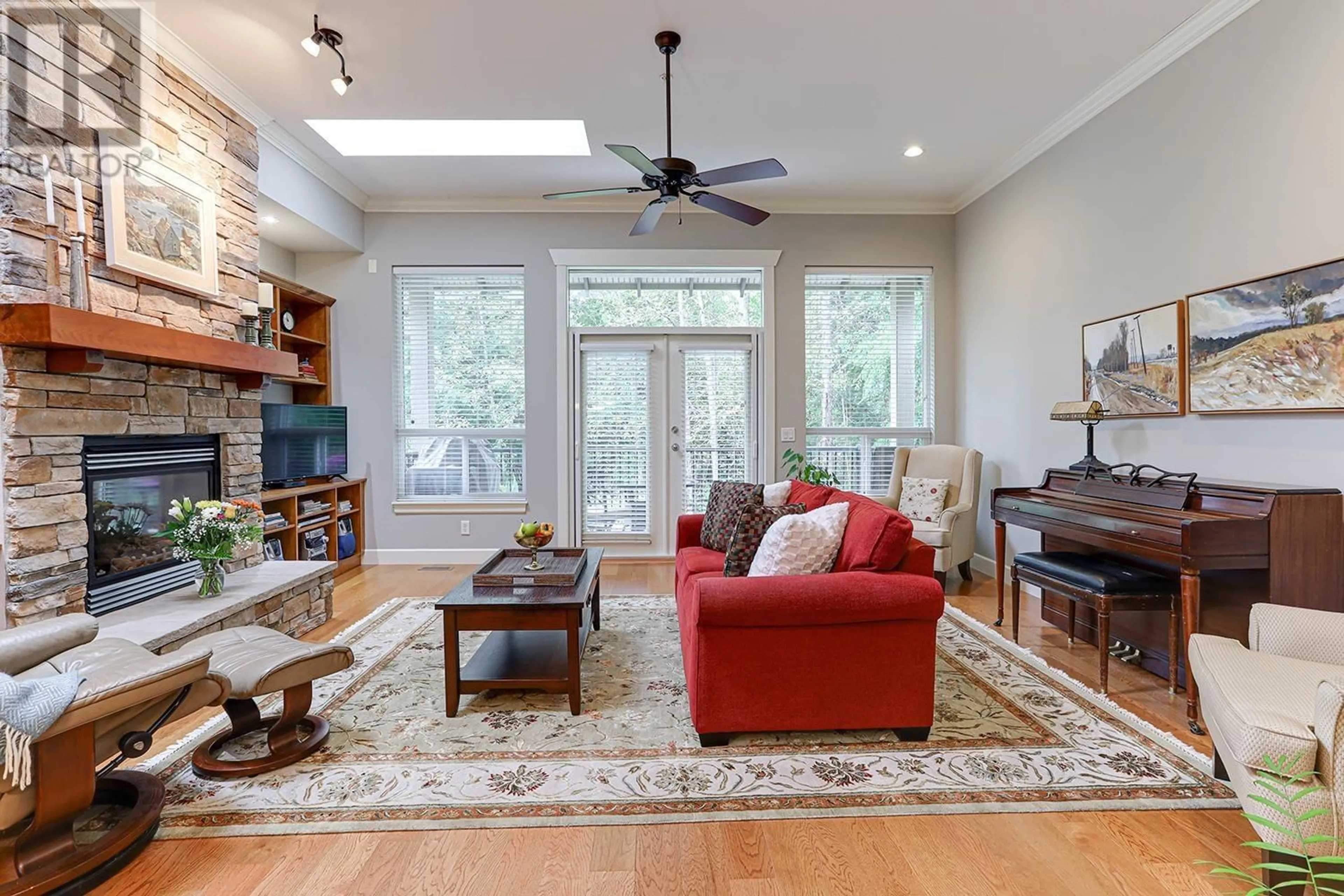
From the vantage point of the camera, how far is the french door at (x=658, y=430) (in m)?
5.29

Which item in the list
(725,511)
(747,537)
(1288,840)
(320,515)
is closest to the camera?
(1288,840)

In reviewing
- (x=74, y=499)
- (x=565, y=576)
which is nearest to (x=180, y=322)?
(x=74, y=499)

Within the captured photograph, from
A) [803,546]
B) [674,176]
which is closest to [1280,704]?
[803,546]

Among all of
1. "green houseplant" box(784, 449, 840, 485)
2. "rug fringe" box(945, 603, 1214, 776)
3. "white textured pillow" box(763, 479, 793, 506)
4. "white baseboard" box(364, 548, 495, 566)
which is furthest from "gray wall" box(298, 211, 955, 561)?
"rug fringe" box(945, 603, 1214, 776)

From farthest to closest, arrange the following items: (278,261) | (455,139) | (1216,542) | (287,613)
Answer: (278,261) → (455,139) → (287,613) → (1216,542)

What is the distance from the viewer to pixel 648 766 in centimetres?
212

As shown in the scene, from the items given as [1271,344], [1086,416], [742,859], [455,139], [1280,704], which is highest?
[455,139]

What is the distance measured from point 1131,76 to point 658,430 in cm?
375

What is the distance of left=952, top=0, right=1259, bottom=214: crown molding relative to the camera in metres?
2.74

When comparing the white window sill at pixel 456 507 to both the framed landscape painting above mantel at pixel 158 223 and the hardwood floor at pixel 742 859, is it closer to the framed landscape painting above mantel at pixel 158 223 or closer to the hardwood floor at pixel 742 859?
the framed landscape painting above mantel at pixel 158 223

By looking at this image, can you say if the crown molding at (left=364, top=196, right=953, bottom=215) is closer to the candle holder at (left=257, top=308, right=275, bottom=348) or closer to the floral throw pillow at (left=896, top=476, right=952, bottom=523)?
the candle holder at (left=257, top=308, right=275, bottom=348)

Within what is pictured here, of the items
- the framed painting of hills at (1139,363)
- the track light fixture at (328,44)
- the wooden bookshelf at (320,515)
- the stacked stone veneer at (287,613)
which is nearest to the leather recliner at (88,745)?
the stacked stone veneer at (287,613)

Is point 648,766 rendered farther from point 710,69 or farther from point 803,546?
point 710,69

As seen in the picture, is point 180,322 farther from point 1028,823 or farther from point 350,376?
point 1028,823
